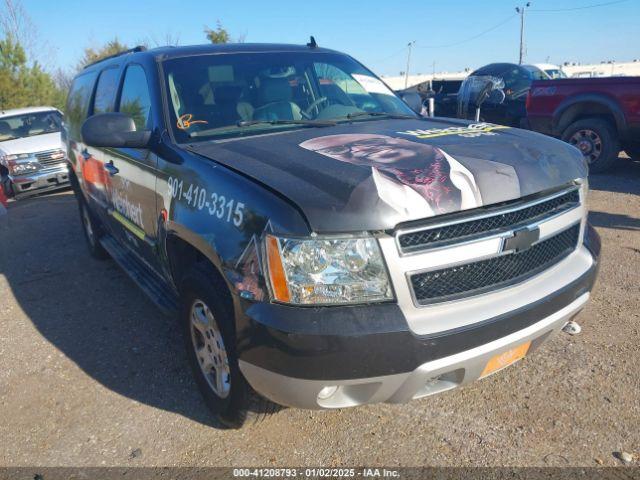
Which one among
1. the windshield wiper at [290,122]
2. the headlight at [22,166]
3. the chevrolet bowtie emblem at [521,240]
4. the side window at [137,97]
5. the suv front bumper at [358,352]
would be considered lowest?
the headlight at [22,166]

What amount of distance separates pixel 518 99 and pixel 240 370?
1079 cm

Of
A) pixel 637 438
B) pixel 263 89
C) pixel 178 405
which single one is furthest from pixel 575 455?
pixel 263 89

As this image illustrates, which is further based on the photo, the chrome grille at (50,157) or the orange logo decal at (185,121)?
the chrome grille at (50,157)

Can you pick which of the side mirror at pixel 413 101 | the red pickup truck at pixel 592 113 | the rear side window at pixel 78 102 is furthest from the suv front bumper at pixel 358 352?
the red pickup truck at pixel 592 113

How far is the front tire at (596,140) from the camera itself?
7566 mm

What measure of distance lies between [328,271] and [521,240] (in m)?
0.86

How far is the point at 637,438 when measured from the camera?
2.44 m

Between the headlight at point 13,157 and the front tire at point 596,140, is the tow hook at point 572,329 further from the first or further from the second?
the headlight at point 13,157

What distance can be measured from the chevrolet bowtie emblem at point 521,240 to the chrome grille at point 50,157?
964cm

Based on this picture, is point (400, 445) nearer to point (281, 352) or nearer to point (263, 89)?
point (281, 352)

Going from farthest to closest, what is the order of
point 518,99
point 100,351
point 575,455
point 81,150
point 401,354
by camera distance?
point 518,99
point 81,150
point 100,351
point 575,455
point 401,354

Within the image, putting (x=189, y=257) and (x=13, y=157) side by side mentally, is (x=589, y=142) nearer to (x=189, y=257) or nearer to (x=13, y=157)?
(x=189, y=257)

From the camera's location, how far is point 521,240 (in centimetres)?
215

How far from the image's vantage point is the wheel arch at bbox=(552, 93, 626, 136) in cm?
739
